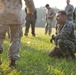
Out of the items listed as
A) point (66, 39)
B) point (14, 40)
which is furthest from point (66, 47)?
Answer: point (14, 40)

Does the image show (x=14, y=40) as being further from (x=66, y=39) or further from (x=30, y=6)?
(x=66, y=39)

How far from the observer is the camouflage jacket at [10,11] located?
21.1 ft

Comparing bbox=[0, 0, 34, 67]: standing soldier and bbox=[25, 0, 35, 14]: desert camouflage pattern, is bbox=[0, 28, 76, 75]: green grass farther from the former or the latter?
bbox=[25, 0, 35, 14]: desert camouflage pattern

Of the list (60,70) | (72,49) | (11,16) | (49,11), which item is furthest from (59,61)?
(49,11)

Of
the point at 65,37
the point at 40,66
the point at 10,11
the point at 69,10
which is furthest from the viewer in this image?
the point at 69,10

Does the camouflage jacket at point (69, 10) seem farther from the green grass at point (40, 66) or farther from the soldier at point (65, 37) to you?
the soldier at point (65, 37)

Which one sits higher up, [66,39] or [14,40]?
[14,40]

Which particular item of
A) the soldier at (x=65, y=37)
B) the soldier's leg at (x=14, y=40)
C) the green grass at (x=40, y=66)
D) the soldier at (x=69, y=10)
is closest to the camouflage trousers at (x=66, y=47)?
the soldier at (x=65, y=37)

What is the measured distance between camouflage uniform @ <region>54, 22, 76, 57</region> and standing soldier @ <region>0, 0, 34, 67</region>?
175 centimetres

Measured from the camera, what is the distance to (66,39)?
328 inches

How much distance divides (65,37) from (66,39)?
0.07 meters

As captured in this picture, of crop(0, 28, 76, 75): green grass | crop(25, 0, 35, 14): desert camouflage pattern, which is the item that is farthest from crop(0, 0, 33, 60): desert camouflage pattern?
crop(0, 28, 76, 75): green grass

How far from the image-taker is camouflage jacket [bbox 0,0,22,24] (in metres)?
6.45

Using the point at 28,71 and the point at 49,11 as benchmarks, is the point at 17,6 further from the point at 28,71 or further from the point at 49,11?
the point at 49,11
